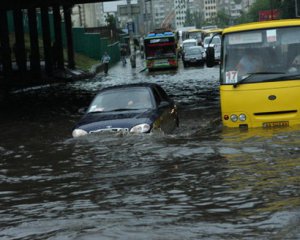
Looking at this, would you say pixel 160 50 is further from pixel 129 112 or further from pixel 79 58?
pixel 129 112

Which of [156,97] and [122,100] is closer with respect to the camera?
[122,100]

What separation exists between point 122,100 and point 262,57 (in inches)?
126

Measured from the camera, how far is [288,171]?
9.66 metres

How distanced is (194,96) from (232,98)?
15387 millimetres

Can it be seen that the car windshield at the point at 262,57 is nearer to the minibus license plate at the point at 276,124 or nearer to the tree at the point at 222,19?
the minibus license plate at the point at 276,124

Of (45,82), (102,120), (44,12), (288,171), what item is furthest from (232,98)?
(44,12)

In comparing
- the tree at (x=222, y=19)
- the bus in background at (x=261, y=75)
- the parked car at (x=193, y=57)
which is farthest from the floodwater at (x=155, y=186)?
the tree at (x=222, y=19)

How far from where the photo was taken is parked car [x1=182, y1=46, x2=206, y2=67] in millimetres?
56719

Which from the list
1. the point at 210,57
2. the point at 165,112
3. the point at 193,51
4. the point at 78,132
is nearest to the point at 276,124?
the point at 210,57

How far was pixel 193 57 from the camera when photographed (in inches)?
2233

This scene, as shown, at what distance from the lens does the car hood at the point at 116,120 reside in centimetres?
1353

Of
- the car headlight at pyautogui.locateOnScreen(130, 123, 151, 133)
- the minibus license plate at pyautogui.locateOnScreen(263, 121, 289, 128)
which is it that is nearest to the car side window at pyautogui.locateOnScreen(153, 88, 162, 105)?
the car headlight at pyautogui.locateOnScreen(130, 123, 151, 133)

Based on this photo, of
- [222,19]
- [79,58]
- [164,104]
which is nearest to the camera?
[164,104]

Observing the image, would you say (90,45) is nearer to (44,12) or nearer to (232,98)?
(44,12)
